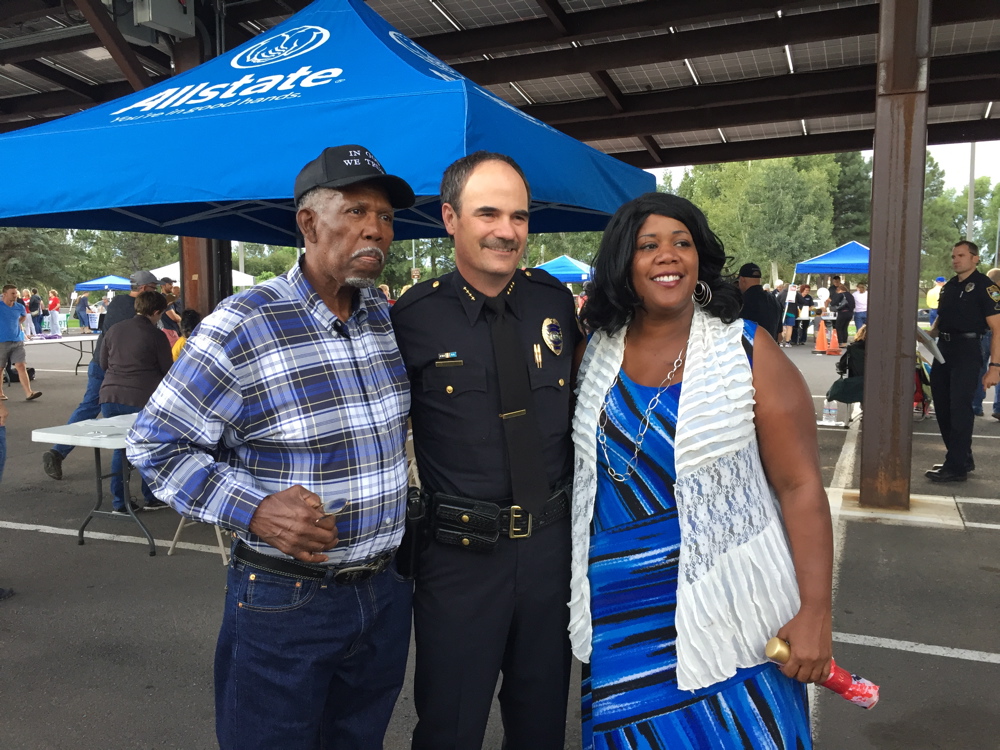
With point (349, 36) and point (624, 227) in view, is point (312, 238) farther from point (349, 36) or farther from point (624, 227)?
point (349, 36)

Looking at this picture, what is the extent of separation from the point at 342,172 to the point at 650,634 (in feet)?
4.42

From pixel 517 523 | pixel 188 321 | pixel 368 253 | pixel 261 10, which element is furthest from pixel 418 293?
pixel 261 10

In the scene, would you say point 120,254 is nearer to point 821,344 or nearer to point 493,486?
point 821,344

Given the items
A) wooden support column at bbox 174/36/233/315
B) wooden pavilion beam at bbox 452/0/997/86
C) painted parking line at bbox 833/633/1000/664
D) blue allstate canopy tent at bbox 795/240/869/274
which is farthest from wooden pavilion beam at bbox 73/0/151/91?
blue allstate canopy tent at bbox 795/240/869/274

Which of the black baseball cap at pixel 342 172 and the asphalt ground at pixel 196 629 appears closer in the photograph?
the black baseball cap at pixel 342 172

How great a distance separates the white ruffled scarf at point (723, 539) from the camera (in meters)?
1.81

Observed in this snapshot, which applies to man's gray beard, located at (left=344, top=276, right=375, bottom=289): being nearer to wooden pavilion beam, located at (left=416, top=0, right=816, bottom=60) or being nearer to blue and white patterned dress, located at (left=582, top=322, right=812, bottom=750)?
blue and white patterned dress, located at (left=582, top=322, right=812, bottom=750)

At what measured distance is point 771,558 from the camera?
6.06 feet

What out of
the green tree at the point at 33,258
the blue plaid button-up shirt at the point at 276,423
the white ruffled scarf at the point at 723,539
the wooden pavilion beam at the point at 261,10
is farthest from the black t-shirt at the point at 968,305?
the green tree at the point at 33,258

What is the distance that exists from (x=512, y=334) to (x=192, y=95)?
2.58 meters

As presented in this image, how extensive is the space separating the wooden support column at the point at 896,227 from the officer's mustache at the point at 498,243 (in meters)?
4.37

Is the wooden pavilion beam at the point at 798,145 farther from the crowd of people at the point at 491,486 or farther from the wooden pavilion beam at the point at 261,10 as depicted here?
the crowd of people at the point at 491,486

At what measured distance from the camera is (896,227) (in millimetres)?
5426

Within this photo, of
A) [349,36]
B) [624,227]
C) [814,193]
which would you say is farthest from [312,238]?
[814,193]
